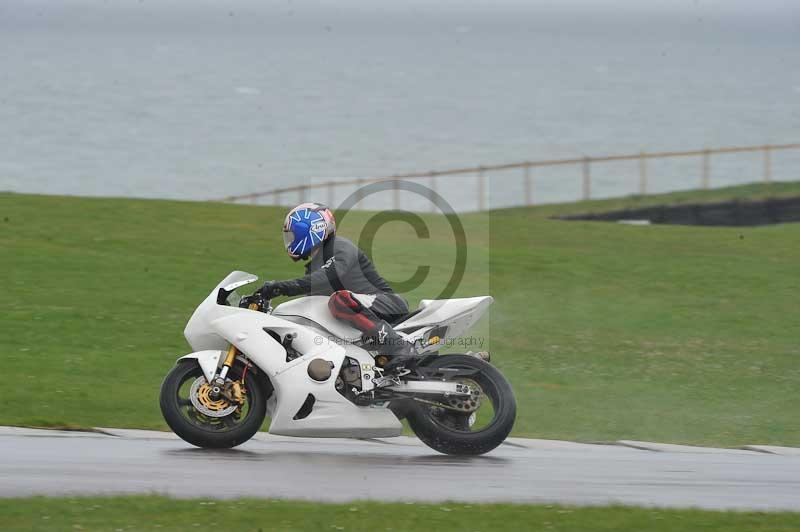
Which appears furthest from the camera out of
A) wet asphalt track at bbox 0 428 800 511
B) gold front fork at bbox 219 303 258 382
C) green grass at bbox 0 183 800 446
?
green grass at bbox 0 183 800 446

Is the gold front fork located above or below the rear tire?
above

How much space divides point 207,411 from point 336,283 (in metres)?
1.44

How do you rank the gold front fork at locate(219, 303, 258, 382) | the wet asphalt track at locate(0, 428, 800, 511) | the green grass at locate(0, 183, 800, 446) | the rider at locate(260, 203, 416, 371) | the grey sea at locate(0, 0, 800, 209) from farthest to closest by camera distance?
the grey sea at locate(0, 0, 800, 209) < the green grass at locate(0, 183, 800, 446) < the rider at locate(260, 203, 416, 371) < the gold front fork at locate(219, 303, 258, 382) < the wet asphalt track at locate(0, 428, 800, 511)

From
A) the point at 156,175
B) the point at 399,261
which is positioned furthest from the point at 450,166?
the point at 399,261

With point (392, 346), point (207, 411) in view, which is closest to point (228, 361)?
point (207, 411)

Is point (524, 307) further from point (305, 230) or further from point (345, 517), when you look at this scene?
point (345, 517)

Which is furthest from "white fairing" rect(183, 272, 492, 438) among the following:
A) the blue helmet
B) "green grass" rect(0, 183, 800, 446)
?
"green grass" rect(0, 183, 800, 446)

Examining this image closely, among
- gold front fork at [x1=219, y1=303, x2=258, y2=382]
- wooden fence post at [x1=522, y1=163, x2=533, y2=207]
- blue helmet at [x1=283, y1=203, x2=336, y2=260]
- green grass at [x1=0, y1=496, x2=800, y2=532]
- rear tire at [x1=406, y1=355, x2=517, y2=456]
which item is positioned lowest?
green grass at [x1=0, y1=496, x2=800, y2=532]

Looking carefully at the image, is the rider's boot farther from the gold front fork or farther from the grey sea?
the grey sea

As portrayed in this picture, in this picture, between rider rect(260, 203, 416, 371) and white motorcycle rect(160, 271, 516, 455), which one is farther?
rider rect(260, 203, 416, 371)

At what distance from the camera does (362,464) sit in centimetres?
980

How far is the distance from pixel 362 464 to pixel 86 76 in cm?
16778

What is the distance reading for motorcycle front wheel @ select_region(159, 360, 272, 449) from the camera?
977 centimetres

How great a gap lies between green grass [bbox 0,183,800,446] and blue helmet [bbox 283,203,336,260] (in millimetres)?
2525
